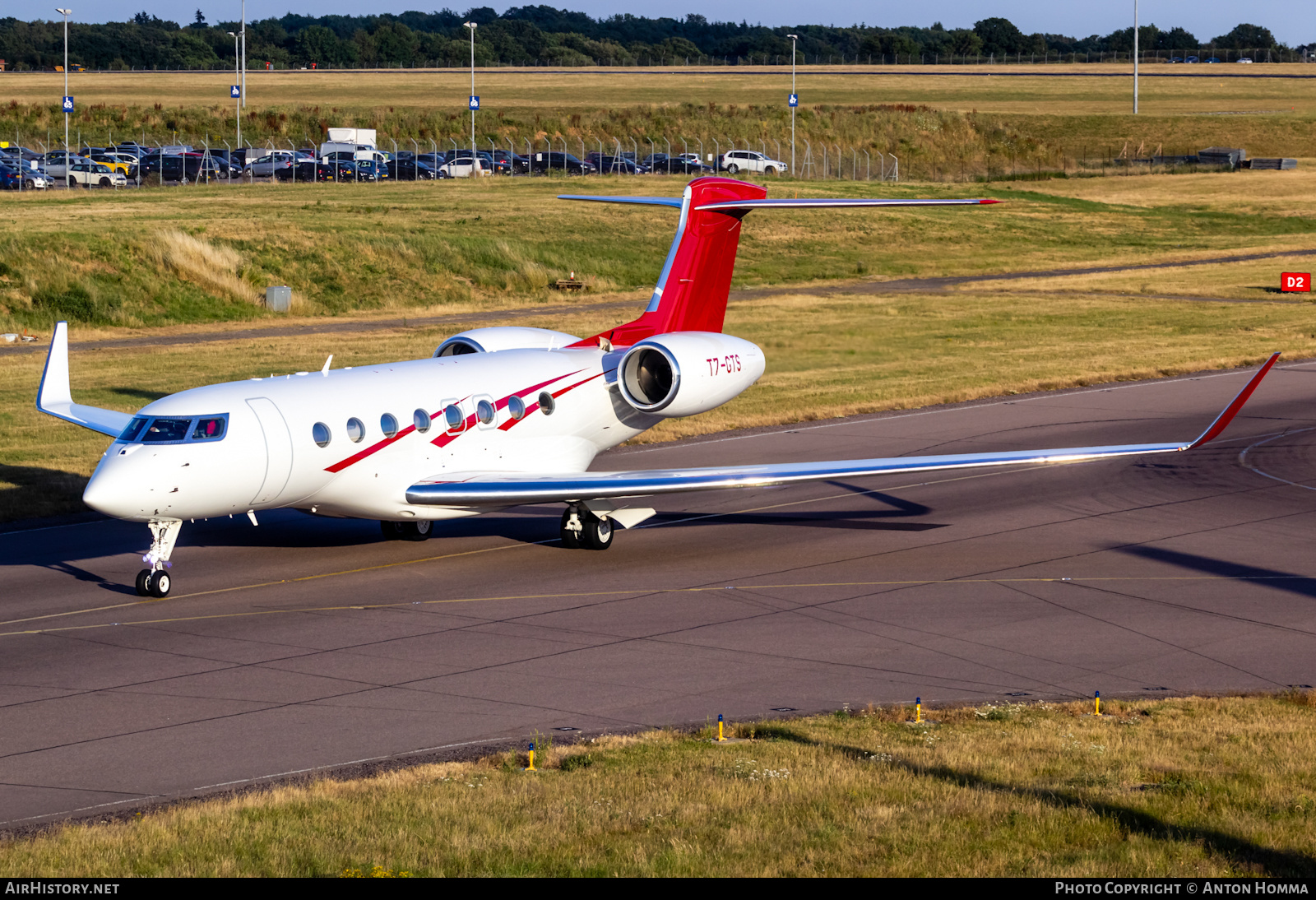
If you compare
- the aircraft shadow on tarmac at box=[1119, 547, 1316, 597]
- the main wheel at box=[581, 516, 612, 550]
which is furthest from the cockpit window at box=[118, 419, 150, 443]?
the aircraft shadow on tarmac at box=[1119, 547, 1316, 597]

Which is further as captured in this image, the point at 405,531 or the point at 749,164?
the point at 749,164

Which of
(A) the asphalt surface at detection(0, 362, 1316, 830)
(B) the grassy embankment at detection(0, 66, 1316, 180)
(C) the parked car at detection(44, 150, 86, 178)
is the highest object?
(B) the grassy embankment at detection(0, 66, 1316, 180)

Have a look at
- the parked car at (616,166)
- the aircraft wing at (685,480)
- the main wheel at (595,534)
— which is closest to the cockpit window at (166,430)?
the aircraft wing at (685,480)

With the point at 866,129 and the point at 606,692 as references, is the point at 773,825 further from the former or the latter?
the point at 866,129

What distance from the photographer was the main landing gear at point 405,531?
25.2m

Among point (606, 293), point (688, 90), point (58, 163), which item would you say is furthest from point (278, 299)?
point (688, 90)

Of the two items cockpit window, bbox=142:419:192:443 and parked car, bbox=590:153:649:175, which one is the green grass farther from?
cockpit window, bbox=142:419:192:443

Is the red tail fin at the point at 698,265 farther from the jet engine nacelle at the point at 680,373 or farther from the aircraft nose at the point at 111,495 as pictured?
the aircraft nose at the point at 111,495

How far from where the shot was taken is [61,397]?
26531mm

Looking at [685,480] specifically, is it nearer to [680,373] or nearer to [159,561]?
[680,373]

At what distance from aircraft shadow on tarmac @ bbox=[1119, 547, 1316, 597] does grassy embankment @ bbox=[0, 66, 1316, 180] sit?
98.4 meters

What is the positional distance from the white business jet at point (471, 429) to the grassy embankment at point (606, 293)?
788 cm

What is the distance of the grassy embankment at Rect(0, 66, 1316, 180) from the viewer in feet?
409

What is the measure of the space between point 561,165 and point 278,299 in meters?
53.3
